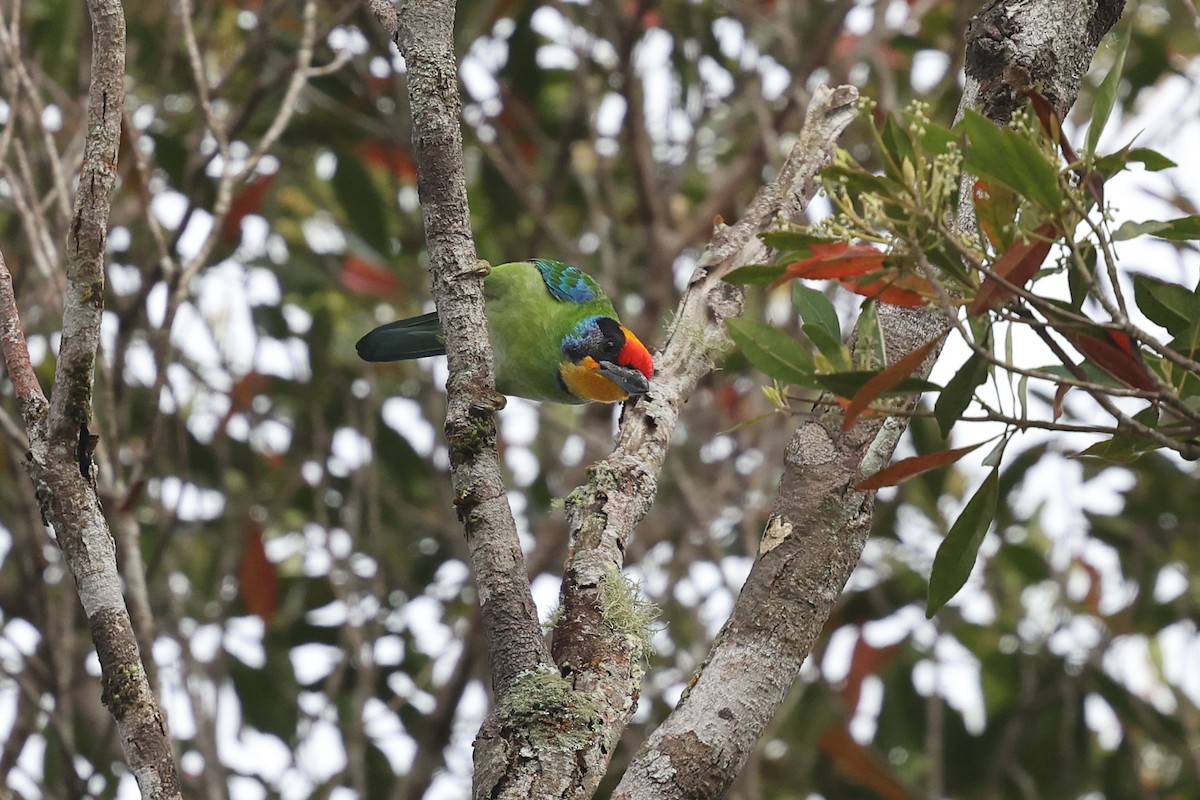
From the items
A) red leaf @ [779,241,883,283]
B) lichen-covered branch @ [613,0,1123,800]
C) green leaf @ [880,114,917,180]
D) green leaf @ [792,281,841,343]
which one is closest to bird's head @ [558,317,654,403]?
lichen-covered branch @ [613,0,1123,800]

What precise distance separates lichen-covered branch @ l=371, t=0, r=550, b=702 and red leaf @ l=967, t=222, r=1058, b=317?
2.42ft

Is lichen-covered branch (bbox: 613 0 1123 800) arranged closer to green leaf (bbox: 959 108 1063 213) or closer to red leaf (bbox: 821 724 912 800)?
green leaf (bbox: 959 108 1063 213)

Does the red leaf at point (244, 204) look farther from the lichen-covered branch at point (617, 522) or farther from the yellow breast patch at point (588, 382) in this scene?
the lichen-covered branch at point (617, 522)

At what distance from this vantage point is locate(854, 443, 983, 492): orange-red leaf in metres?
1.70

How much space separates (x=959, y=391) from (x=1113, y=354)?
19 centimetres

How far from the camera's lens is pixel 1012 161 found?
144cm

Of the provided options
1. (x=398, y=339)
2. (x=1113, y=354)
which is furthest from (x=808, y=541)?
(x=398, y=339)

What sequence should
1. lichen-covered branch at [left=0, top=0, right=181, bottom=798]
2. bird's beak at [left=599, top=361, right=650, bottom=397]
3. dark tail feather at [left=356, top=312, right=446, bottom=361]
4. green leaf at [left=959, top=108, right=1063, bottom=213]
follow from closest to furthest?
green leaf at [left=959, top=108, right=1063, bottom=213], lichen-covered branch at [left=0, top=0, right=181, bottom=798], bird's beak at [left=599, top=361, right=650, bottom=397], dark tail feather at [left=356, top=312, right=446, bottom=361]

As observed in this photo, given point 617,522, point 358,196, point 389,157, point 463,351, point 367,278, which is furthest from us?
point 389,157

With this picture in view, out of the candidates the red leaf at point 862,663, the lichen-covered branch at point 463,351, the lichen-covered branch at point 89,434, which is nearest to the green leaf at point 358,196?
the red leaf at point 862,663

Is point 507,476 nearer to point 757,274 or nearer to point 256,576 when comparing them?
point 256,576

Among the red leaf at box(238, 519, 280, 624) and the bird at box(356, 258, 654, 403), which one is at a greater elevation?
the bird at box(356, 258, 654, 403)

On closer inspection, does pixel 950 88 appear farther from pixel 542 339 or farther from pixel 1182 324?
pixel 1182 324

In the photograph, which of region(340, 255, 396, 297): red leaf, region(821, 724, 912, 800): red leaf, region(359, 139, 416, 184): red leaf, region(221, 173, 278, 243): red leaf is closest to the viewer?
region(821, 724, 912, 800): red leaf
